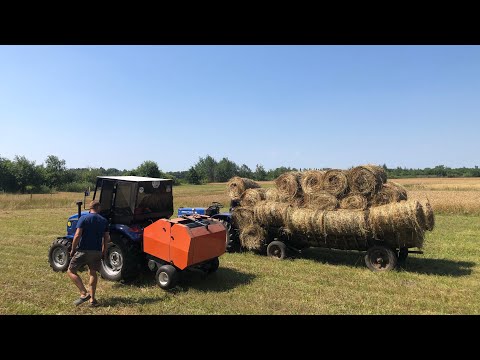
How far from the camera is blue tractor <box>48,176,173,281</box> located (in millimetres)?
7133

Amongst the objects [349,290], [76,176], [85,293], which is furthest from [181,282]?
A: [76,176]

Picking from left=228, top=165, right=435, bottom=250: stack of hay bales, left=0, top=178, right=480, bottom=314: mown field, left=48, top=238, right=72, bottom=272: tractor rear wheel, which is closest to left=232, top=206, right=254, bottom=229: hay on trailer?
left=228, top=165, right=435, bottom=250: stack of hay bales

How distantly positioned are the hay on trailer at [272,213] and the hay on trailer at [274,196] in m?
0.21

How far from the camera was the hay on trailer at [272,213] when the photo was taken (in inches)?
370

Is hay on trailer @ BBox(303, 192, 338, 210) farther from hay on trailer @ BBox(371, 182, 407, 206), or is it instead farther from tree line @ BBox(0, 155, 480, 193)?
tree line @ BBox(0, 155, 480, 193)

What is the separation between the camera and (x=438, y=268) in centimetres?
854

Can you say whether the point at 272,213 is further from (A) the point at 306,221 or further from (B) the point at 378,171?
(B) the point at 378,171

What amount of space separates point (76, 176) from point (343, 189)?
7297 cm

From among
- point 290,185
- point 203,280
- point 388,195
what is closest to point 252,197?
point 290,185

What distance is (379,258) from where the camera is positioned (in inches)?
329

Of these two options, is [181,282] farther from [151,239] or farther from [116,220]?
[116,220]

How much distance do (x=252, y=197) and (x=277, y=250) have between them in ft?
5.77

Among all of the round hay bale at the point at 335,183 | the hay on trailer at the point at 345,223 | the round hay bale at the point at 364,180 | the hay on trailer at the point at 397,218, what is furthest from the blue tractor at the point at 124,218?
the hay on trailer at the point at 397,218

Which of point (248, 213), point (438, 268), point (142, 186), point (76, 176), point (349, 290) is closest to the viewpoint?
point (349, 290)
